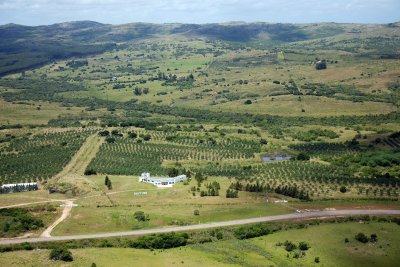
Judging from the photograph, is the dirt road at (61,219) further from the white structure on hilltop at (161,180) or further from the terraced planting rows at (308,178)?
the terraced planting rows at (308,178)

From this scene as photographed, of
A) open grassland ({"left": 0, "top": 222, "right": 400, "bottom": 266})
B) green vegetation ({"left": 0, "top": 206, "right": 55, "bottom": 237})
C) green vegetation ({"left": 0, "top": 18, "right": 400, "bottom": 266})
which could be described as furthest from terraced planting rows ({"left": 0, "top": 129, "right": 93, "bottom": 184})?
open grassland ({"left": 0, "top": 222, "right": 400, "bottom": 266})

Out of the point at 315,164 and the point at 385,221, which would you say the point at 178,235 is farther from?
the point at 315,164

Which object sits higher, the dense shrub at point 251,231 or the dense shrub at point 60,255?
the dense shrub at point 60,255

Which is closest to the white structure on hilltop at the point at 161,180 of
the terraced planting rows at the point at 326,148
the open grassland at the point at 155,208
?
the open grassland at the point at 155,208

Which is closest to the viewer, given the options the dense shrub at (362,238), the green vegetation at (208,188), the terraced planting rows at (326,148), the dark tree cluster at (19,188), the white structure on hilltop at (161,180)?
the green vegetation at (208,188)

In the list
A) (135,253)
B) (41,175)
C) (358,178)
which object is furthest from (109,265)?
(358,178)
